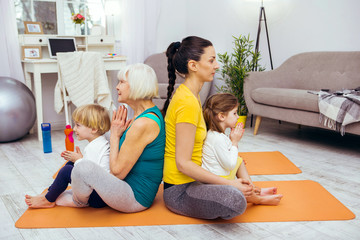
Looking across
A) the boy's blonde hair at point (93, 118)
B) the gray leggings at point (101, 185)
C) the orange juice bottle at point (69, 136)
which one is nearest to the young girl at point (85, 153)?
the boy's blonde hair at point (93, 118)

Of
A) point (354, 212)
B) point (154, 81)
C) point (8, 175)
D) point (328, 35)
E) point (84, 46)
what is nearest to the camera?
point (154, 81)

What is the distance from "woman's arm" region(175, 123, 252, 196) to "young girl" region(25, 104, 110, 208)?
14.7 inches

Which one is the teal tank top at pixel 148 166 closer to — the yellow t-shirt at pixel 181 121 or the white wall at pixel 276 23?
the yellow t-shirt at pixel 181 121

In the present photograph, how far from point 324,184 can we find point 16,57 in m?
2.97

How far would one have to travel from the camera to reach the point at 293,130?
3.79 m

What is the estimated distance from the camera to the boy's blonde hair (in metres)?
1.75

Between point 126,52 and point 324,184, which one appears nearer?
point 324,184

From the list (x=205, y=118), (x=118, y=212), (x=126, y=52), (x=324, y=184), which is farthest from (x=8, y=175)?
(x=126, y=52)

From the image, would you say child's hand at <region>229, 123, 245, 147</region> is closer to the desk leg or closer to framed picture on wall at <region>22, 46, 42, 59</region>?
the desk leg

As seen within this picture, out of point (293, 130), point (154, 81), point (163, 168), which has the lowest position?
point (293, 130)

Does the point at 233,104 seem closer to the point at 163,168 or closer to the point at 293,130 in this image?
the point at 163,168

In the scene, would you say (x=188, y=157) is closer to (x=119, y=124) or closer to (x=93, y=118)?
(x=119, y=124)

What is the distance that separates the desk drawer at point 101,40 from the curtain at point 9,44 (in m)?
0.76

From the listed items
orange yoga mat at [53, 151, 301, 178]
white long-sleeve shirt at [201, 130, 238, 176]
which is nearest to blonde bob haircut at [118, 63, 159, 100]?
white long-sleeve shirt at [201, 130, 238, 176]
